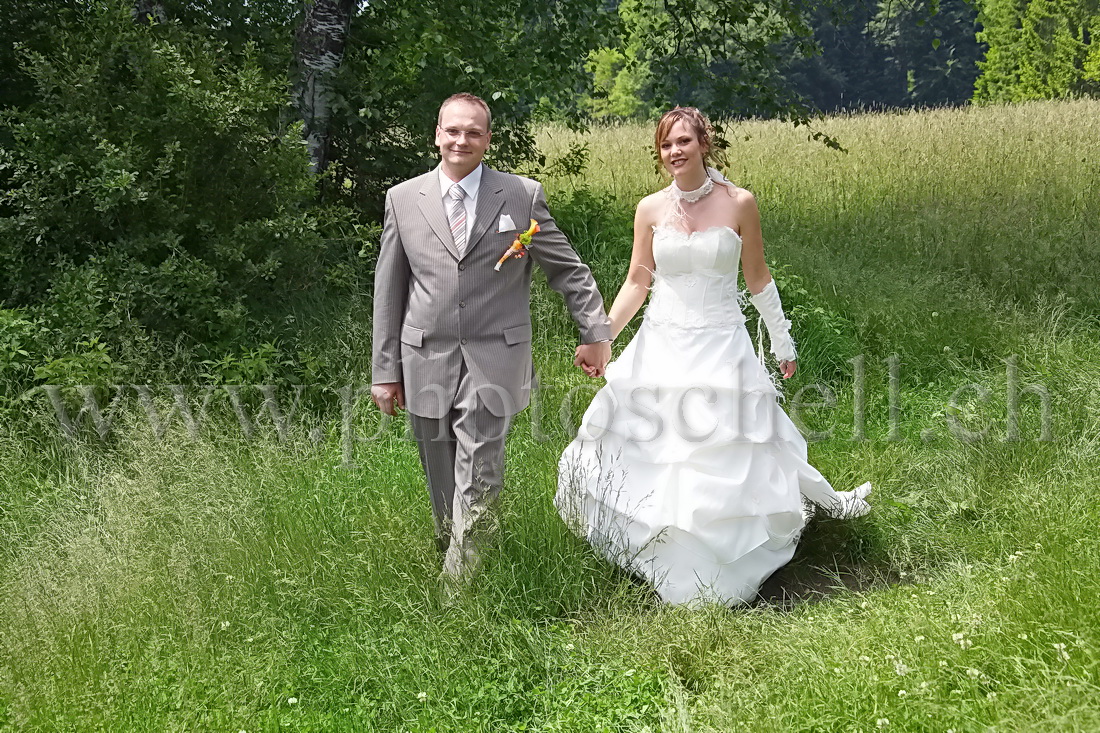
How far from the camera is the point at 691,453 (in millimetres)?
4461

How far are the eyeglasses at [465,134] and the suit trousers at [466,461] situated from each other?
2.92ft

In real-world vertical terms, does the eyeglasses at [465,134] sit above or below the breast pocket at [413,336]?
above

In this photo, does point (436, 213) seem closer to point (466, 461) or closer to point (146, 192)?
point (466, 461)

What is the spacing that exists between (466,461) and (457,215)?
0.97 m

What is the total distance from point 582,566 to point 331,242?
4321 millimetres

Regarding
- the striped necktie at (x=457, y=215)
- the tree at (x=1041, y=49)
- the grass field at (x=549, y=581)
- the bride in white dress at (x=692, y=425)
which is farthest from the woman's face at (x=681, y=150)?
the tree at (x=1041, y=49)

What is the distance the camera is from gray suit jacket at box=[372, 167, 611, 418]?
13.1 ft

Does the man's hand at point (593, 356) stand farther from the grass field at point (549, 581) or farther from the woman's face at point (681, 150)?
the woman's face at point (681, 150)

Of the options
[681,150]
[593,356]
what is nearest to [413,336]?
[593,356]

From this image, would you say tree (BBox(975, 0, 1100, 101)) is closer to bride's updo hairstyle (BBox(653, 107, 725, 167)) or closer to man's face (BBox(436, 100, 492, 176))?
bride's updo hairstyle (BBox(653, 107, 725, 167))

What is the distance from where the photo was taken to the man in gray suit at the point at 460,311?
157 inches

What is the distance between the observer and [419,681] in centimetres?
361

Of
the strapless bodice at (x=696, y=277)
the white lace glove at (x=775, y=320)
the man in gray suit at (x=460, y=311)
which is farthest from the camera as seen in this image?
the white lace glove at (x=775, y=320)

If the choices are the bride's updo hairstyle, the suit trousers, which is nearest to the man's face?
the suit trousers
